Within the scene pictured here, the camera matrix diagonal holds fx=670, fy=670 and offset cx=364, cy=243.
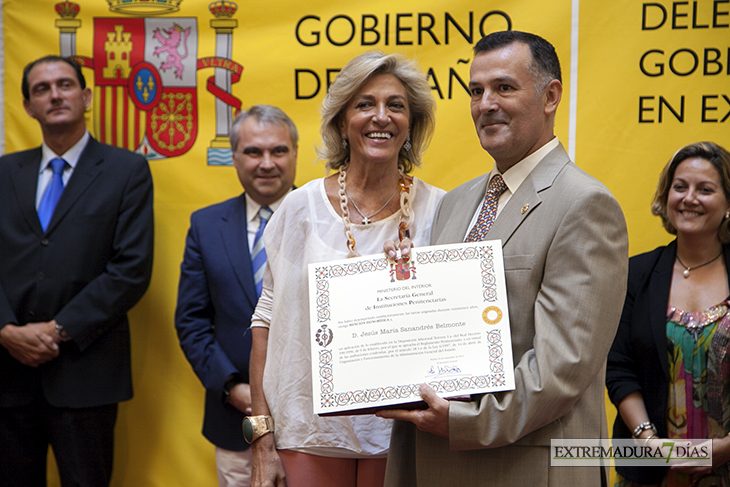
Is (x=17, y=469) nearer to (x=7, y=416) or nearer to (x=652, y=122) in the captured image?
(x=7, y=416)

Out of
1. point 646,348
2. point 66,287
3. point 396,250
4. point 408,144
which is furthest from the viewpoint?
point 66,287

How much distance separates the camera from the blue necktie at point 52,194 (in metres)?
3.21

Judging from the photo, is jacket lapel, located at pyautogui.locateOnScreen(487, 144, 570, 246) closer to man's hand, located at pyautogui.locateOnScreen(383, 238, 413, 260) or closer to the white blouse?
man's hand, located at pyautogui.locateOnScreen(383, 238, 413, 260)

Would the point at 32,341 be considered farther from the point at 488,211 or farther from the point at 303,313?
the point at 488,211

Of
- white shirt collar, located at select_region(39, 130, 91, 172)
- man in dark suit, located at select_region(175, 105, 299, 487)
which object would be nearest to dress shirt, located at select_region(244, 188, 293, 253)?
man in dark suit, located at select_region(175, 105, 299, 487)

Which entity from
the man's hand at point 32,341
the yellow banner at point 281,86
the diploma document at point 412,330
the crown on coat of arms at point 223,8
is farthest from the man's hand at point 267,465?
the crown on coat of arms at point 223,8

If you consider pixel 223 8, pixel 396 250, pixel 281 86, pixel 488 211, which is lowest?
pixel 396 250

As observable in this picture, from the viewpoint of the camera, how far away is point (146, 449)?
140 inches

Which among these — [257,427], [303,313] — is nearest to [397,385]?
[303,313]

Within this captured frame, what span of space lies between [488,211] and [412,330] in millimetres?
406

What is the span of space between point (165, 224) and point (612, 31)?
2451 mm

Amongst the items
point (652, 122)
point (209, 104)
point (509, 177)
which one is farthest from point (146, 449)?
point (652, 122)

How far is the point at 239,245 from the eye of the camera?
3021mm
